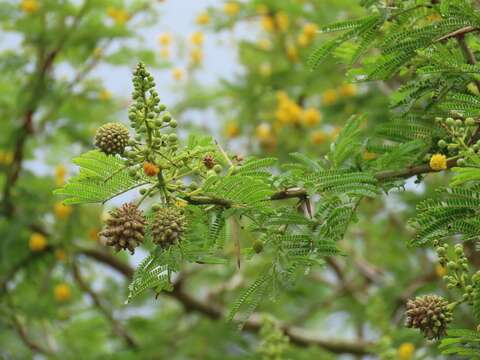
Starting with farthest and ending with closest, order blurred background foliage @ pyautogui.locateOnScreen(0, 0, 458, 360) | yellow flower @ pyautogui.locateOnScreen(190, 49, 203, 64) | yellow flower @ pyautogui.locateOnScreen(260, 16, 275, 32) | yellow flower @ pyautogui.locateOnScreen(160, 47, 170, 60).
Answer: yellow flower @ pyautogui.locateOnScreen(190, 49, 203, 64), yellow flower @ pyautogui.locateOnScreen(160, 47, 170, 60), yellow flower @ pyautogui.locateOnScreen(260, 16, 275, 32), blurred background foliage @ pyautogui.locateOnScreen(0, 0, 458, 360)

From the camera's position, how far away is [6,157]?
5.81 metres

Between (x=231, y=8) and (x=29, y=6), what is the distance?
162cm

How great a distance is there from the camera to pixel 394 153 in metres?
2.31

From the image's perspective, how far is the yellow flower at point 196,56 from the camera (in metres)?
7.39

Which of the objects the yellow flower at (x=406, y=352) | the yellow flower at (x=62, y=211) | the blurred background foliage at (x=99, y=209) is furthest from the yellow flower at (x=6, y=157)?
the yellow flower at (x=406, y=352)

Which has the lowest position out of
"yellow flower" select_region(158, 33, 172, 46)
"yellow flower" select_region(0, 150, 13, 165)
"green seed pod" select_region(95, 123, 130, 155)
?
"green seed pod" select_region(95, 123, 130, 155)

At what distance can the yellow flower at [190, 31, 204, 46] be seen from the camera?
23.9 feet

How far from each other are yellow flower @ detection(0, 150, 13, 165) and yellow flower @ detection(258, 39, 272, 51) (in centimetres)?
212

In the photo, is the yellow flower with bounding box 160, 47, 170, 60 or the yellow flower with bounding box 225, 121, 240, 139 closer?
the yellow flower with bounding box 225, 121, 240, 139

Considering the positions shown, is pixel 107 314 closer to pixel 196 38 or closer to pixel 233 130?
pixel 233 130

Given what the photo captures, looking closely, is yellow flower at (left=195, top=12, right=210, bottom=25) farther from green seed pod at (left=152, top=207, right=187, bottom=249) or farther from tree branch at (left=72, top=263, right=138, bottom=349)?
green seed pod at (left=152, top=207, right=187, bottom=249)

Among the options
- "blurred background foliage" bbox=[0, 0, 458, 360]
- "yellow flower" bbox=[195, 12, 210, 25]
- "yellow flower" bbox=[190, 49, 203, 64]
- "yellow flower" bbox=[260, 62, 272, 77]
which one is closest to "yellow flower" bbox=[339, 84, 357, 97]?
"blurred background foliage" bbox=[0, 0, 458, 360]

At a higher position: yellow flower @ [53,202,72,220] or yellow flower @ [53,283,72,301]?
yellow flower @ [53,202,72,220]

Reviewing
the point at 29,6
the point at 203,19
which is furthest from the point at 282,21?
the point at 29,6
